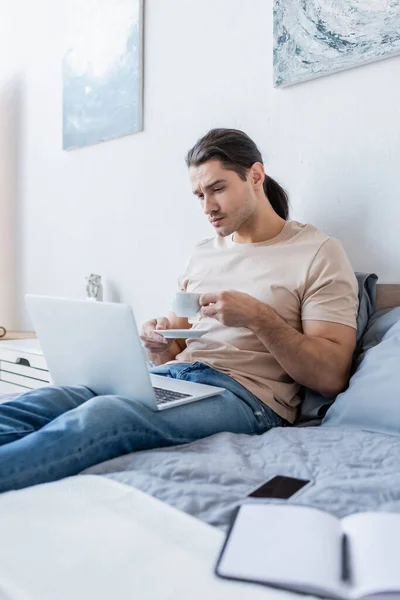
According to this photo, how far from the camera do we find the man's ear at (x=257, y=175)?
1494mm

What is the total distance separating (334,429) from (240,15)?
1382mm

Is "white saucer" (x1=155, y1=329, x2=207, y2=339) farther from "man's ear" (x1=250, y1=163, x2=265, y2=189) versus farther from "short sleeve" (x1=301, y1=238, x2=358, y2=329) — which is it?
"man's ear" (x1=250, y1=163, x2=265, y2=189)

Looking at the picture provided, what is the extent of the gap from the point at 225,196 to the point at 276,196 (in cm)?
21

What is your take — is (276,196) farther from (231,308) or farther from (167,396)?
(167,396)

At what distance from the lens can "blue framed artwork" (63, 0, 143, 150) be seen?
222cm

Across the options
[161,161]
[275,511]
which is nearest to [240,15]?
[161,161]

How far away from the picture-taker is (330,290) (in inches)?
50.8

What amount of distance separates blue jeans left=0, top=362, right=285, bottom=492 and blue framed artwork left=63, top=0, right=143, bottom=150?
1.39m

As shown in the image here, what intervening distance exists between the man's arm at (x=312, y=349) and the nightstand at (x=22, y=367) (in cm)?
101

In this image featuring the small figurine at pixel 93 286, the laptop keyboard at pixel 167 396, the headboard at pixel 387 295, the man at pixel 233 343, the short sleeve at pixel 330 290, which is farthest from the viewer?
the small figurine at pixel 93 286

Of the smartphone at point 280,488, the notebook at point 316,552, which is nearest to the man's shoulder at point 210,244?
the smartphone at point 280,488

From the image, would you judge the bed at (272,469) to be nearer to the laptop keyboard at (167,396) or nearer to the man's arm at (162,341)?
the laptop keyboard at (167,396)

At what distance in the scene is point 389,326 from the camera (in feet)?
4.22

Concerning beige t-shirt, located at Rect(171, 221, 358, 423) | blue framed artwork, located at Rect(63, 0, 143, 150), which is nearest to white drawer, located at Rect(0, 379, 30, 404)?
beige t-shirt, located at Rect(171, 221, 358, 423)
